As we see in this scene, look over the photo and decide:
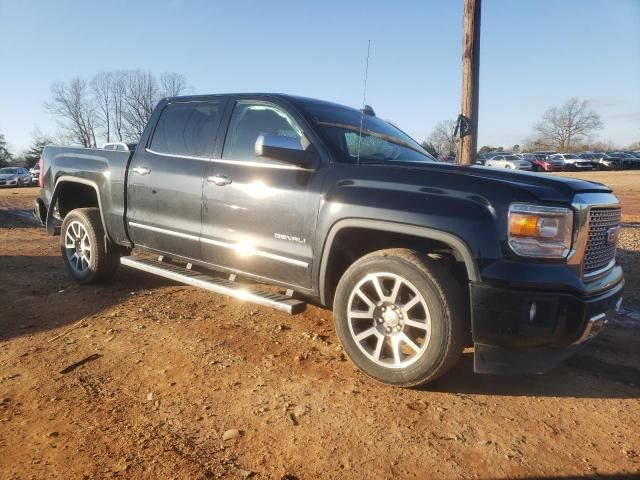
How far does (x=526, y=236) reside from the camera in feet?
8.61

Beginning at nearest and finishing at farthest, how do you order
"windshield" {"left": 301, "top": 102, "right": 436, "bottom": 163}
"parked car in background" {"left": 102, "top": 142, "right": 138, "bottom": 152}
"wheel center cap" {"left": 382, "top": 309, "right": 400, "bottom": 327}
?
"wheel center cap" {"left": 382, "top": 309, "right": 400, "bottom": 327}
"windshield" {"left": 301, "top": 102, "right": 436, "bottom": 163}
"parked car in background" {"left": 102, "top": 142, "right": 138, "bottom": 152}

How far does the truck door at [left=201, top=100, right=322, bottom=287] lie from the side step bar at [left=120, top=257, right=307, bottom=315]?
0.14 meters

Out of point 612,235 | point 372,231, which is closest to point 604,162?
point 612,235

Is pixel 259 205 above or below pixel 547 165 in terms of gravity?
below

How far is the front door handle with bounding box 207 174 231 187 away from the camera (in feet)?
12.6

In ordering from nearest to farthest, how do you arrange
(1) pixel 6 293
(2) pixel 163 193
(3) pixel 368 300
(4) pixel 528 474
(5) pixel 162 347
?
(4) pixel 528 474, (3) pixel 368 300, (5) pixel 162 347, (2) pixel 163 193, (1) pixel 6 293

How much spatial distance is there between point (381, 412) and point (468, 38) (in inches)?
315

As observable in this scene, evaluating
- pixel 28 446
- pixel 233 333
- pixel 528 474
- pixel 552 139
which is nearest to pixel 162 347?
pixel 233 333

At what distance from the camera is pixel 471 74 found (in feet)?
28.3

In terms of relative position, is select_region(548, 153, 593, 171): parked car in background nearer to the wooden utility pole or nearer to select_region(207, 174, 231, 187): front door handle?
the wooden utility pole

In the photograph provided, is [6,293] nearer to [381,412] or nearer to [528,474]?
A: [381,412]

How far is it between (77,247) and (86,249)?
24cm

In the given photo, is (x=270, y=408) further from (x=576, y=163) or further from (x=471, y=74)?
(x=576, y=163)

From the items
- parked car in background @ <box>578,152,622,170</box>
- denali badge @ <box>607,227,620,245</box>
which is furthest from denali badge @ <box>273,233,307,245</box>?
parked car in background @ <box>578,152,622,170</box>
